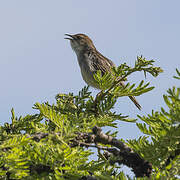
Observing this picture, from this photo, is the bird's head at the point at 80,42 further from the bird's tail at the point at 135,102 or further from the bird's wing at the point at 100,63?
the bird's tail at the point at 135,102

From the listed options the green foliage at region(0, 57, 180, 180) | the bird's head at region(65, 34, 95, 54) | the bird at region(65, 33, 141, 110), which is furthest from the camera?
the bird's head at region(65, 34, 95, 54)

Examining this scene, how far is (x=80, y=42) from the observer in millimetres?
10930

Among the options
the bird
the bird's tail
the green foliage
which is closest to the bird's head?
the bird

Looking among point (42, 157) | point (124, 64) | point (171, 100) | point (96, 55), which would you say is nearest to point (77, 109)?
point (124, 64)

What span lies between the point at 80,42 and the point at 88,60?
2095 millimetres

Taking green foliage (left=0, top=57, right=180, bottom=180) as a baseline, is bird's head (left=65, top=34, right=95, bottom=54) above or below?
above

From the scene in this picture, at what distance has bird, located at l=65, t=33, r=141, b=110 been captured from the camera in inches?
330

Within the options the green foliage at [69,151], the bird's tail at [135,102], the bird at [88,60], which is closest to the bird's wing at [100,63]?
the bird at [88,60]

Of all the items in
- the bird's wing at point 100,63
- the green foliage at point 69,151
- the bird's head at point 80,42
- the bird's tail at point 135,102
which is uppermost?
the bird's head at point 80,42

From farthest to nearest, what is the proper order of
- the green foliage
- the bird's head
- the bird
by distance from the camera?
the bird's head → the bird → the green foliage

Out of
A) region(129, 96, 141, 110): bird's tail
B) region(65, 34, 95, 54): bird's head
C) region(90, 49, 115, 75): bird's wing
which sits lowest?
region(129, 96, 141, 110): bird's tail

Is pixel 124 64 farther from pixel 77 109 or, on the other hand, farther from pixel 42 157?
pixel 42 157

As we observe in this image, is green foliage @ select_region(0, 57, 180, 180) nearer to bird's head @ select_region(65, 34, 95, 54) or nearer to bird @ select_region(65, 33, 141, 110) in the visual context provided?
bird @ select_region(65, 33, 141, 110)

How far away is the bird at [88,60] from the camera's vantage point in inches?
330
